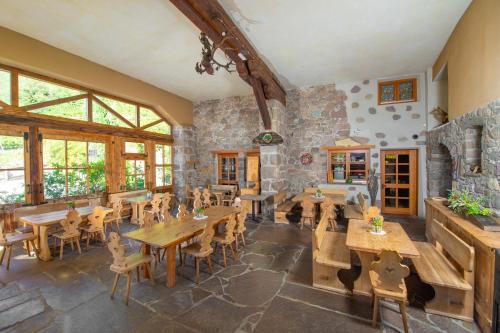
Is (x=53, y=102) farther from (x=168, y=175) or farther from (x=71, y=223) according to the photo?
(x=168, y=175)

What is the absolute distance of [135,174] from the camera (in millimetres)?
6566

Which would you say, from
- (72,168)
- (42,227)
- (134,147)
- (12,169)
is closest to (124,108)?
(134,147)

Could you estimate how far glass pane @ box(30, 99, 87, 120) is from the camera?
4.74 m

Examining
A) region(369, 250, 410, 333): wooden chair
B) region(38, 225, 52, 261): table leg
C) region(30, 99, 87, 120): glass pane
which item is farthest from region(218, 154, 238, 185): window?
region(369, 250, 410, 333): wooden chair

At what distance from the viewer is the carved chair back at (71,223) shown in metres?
3.76

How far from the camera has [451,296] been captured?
2.22 metres

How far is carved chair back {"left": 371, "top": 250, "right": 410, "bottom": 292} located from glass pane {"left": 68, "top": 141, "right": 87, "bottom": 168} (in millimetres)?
6231

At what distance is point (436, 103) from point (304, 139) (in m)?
3.23

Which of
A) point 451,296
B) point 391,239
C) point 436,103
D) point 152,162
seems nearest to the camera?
point 451,296

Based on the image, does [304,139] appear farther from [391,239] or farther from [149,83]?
[149,83]

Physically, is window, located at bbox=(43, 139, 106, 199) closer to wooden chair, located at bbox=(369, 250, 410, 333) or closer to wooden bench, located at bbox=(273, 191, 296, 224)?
wooden bench, located at bbox=(273, 191, 296, 224)

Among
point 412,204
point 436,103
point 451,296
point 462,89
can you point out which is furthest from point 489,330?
point 436,103

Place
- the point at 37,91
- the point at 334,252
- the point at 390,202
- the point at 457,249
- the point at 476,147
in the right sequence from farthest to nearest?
the point at 390,202 < the point at 37,91 < the point at 476,147 < the point at 334,252 < the point at 457,249

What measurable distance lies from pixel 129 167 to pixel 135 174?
0.28 meters
